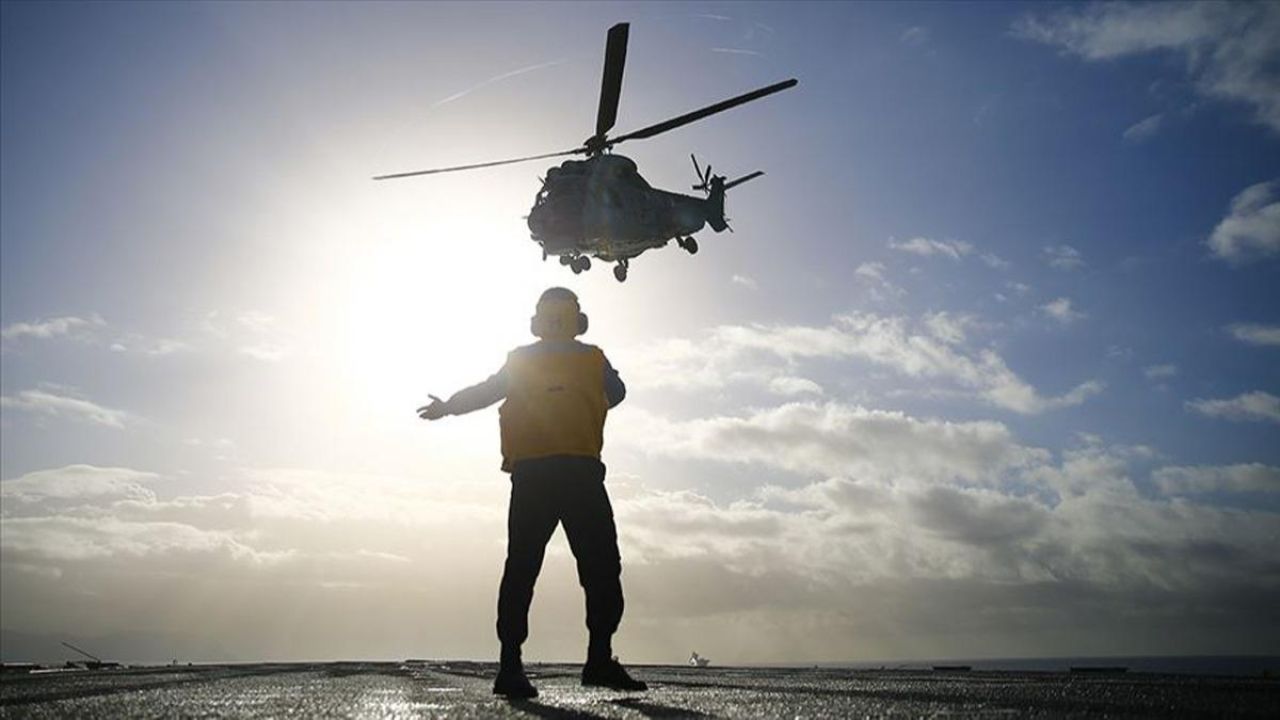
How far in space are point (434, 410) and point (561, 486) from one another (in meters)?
1.15

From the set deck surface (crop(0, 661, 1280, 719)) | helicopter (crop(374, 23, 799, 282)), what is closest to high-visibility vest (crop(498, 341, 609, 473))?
deck surface (crop(0, 661, 1280, 719))

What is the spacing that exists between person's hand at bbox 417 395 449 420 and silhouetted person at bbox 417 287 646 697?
22.5 inches

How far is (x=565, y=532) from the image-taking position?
5461 millimetres

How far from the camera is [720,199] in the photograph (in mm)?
37844

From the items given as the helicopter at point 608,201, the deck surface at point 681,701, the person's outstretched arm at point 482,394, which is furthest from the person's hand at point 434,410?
the helicopter at point 608,201

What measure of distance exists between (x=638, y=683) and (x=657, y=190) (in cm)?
2954

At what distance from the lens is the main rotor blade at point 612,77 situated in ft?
105

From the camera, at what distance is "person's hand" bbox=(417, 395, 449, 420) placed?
5.96 m

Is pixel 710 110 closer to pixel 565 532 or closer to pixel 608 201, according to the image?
pixel 608 201

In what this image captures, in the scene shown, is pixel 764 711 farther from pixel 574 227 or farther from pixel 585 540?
pixel 574 227

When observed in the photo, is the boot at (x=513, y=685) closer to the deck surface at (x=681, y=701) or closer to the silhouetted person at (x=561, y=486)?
the deck surface at (x=681, y=701)

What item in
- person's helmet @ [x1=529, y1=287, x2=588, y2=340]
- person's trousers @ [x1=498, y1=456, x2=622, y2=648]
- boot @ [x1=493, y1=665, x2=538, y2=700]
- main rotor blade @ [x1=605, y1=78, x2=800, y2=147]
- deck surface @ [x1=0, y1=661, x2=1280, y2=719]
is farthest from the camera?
main rotor blade @ [x1=605, y1=78, x2=800, y2=147]

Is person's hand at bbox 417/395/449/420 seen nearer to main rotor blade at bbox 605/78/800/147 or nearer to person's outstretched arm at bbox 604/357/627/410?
person's outstretched arm at bbox 604/357/627/410

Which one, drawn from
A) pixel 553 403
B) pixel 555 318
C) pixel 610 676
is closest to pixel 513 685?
pixel 610 676
